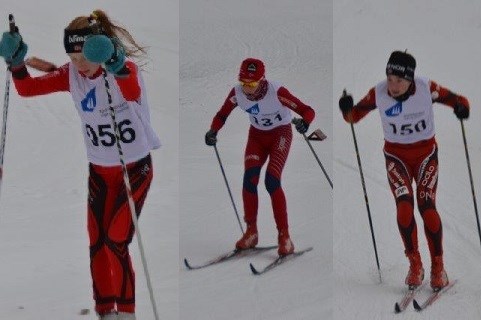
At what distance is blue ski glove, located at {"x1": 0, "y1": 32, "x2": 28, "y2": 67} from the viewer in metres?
3.34

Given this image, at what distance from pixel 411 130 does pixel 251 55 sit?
31.3ft

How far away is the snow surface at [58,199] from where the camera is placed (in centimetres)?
442

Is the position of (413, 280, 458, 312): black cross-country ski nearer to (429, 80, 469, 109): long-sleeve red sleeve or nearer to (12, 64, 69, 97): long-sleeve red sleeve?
(429, 80, 469, 109): long-sleeve red sleeve

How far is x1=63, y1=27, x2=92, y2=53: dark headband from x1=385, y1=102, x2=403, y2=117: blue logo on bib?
1.95m

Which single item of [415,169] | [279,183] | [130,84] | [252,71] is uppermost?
[252,71]

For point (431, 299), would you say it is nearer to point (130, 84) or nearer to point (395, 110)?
point (395, 110)

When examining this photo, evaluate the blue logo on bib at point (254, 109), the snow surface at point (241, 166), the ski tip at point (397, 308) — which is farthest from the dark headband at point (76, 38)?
the ski tip at point (397, 308)

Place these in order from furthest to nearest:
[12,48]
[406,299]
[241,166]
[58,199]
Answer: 1. [241,166]
2. [58,199]
3. [406,299]
4. [12,48]

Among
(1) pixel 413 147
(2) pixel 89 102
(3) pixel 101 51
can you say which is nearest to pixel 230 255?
(1) pixel 413 147

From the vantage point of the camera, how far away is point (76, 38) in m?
3.31

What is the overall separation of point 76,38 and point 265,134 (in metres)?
2.32

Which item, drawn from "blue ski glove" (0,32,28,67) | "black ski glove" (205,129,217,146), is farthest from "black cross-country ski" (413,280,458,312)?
"blue ski glove" (0,32,28,67)

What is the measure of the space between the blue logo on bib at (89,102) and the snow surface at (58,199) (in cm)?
109

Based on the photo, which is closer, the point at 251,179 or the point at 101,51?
the point at 101,51
